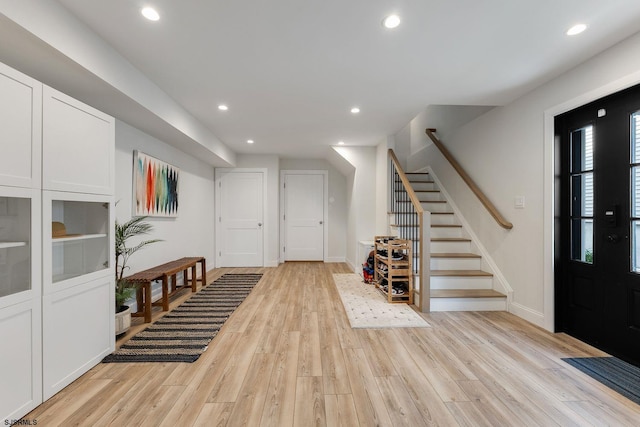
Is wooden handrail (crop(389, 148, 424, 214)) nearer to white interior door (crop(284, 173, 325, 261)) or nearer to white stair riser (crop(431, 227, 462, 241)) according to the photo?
white stair riser (crop(431, 227, 462, 241))

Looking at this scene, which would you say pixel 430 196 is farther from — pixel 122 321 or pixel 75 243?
pixel 75 243

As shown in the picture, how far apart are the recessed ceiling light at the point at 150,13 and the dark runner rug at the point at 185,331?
240 cm

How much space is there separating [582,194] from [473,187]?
4.15 ft


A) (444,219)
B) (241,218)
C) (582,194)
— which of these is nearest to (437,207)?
(444,219)

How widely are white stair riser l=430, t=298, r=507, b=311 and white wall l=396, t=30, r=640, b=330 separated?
128 mm

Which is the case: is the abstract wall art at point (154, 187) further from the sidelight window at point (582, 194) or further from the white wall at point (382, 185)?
the sidelight window at point (582, 194)

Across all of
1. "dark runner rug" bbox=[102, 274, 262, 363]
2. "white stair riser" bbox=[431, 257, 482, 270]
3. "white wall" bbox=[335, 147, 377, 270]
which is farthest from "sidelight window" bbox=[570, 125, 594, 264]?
"dark runner rug" bbox=[102, 274, 262, 363]

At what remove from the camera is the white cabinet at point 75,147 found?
67.6 inches

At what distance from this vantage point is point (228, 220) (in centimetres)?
591

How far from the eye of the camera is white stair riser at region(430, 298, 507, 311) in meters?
3.25

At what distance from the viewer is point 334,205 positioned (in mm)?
6582

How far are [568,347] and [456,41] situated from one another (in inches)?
104

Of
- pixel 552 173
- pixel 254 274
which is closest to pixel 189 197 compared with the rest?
pixel 254 274

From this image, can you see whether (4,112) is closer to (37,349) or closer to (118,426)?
(37,349)
